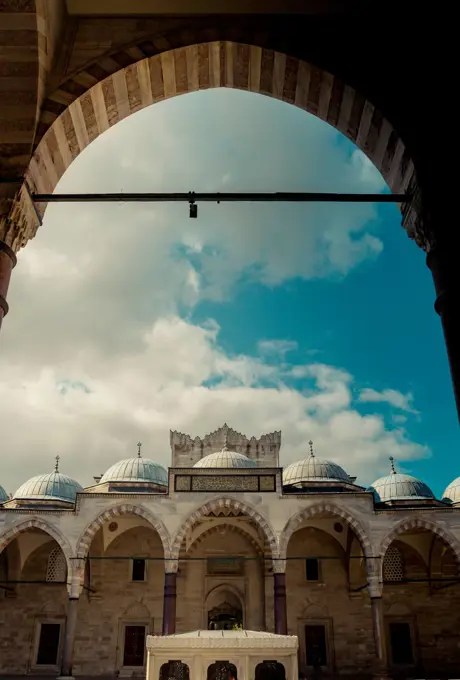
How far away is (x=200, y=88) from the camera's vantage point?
4906 millimetres

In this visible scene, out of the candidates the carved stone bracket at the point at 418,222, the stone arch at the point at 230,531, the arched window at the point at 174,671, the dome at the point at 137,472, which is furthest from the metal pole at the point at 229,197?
the dome at the point at 137,472

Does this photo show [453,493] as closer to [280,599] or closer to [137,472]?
[280,599]

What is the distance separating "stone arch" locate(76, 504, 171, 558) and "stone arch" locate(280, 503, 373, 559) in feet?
10.0

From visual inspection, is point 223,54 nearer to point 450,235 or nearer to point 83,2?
point 83,2

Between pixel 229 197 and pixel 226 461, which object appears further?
pixel 226 461

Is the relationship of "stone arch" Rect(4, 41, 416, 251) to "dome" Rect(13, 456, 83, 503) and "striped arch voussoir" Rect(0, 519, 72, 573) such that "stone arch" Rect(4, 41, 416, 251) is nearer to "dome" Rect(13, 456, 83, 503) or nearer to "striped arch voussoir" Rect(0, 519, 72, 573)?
"striped arch voussoir" Rect(0, 519, 72, 573)

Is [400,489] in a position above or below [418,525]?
above

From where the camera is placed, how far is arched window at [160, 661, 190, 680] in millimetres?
13594

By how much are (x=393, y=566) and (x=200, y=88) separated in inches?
659

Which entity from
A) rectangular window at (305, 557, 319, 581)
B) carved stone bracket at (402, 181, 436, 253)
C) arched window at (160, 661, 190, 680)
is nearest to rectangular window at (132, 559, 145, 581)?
arched window at (160, 661, 190, 680)

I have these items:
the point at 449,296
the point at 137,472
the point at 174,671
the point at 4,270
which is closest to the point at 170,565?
the point at 174,671

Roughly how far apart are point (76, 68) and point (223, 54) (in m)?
1.16

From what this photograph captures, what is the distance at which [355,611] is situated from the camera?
17344mm

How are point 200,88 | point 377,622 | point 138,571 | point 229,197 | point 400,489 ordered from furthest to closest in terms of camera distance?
point 400,489 < point 138,571 < point 377,622 < point 200,88 < point 229,197
